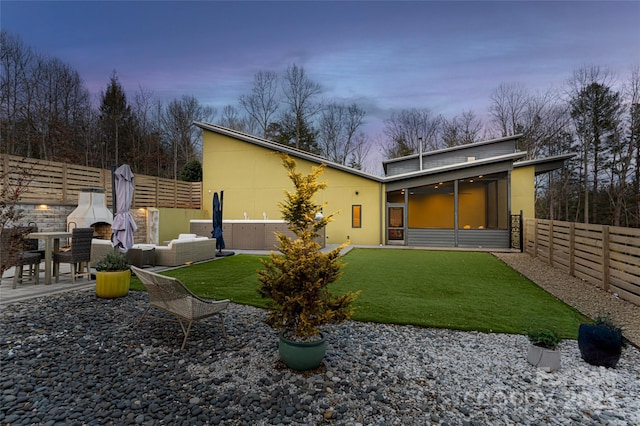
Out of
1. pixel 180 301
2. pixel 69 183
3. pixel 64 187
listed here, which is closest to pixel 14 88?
pixel 69 183

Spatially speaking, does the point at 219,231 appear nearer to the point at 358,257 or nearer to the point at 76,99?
the point at 358,257

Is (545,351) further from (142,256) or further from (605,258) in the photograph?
(142,256)

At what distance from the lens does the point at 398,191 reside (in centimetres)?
1627

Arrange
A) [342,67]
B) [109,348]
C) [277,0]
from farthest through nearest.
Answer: [342,67] < [277,0] < [109,348]

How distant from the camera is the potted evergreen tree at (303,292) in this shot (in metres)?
2.94

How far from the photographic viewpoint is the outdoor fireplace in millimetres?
10328

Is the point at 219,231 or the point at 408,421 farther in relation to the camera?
the point at 219,231

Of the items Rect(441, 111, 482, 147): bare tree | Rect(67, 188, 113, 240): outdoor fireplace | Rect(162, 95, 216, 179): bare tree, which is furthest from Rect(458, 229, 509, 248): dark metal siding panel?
Rect(162, 95, 216, 179): bare tree

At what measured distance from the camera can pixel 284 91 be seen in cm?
2592

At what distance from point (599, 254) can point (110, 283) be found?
9.50 meters

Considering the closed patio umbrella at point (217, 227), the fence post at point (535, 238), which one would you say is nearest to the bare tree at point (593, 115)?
the fence post at point (535, 238)

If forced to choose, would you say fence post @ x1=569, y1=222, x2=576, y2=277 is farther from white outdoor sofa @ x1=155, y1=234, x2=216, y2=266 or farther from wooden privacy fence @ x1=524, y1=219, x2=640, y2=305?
white outdoor sofa @ x1=155, y1=234, x2=216, y2=266

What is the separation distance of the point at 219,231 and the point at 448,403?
382 inches

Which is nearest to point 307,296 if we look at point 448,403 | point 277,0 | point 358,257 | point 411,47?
point 448,403
